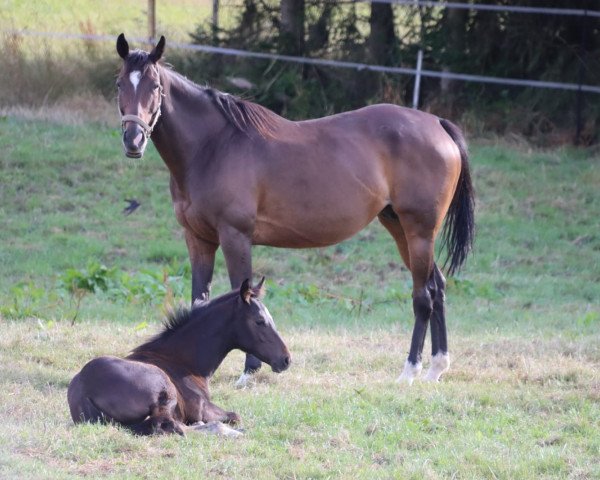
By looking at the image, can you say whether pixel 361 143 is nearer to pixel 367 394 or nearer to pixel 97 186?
pixel 367 394

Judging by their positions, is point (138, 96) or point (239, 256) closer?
point (138, 96)

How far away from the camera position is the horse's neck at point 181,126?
24.6ft

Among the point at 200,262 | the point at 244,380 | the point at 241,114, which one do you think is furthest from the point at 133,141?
the point at 244,380

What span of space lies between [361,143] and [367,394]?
1987 mm

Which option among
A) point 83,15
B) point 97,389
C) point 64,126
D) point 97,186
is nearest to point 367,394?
point 97,389

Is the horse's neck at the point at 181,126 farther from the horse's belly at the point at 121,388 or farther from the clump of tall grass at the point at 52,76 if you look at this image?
the clump of tall grass at the point at 52,76

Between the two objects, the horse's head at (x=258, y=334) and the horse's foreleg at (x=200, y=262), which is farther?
the horse's foreleg at (x=200, y=262)

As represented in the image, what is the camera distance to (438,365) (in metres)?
7.74

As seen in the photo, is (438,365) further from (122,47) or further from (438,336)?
(122,47)

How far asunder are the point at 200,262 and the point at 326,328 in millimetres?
1917

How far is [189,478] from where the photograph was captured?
511cm

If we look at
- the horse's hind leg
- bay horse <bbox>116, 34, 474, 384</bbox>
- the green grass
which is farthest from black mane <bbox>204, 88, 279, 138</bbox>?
the green grass

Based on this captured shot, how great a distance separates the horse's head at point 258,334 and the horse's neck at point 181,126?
144cm

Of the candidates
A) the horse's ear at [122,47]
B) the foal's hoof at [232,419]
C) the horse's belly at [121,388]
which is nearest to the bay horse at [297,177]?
the horse's ear at [122,47]
